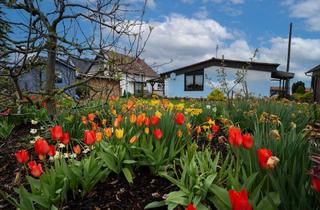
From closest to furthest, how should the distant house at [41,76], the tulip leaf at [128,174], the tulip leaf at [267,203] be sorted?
the tulip leaf at [267,203]
the tulip leaf at [128,174]
the distant house at [41,76]

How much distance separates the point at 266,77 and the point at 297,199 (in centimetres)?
2922

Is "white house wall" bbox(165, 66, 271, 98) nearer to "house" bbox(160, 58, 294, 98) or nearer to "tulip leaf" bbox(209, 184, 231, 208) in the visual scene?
"house" bbox(160, 58, 294, 98)

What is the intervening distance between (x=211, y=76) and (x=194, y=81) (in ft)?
7.48

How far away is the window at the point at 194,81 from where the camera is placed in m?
31.7

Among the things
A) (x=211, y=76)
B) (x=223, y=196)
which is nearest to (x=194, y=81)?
(x=211, y=76)

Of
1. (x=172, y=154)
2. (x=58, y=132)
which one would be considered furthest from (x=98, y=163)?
(x=172, y=154)

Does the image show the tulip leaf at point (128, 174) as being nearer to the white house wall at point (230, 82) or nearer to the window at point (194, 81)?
the white house wall at point (230, 82)

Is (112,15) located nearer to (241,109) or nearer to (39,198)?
(241,109)

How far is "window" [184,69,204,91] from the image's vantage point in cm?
3168

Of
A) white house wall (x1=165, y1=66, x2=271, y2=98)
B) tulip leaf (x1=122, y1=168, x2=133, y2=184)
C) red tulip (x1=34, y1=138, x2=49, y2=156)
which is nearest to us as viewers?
red tulip (x1=34, y1=138, x2=49, y2=156)

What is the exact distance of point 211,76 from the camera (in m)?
30.4

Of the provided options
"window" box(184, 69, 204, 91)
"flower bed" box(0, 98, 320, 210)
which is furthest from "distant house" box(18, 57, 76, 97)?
"window" box(184, 69, 204, 91)

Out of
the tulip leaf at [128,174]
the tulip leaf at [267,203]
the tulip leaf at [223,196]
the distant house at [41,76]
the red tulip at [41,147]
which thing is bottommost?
the tulip leaf at [128,174]

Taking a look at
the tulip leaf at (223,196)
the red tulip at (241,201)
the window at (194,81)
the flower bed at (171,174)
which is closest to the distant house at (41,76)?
the flower bed at (171,174)
